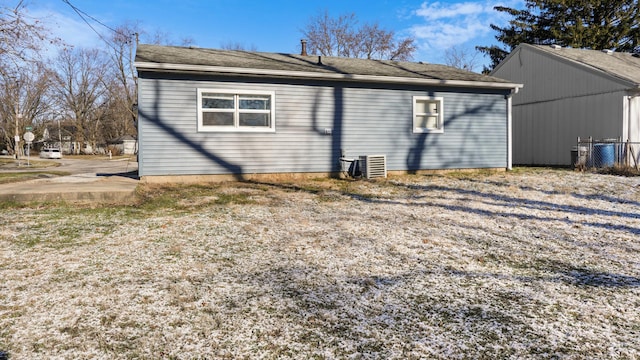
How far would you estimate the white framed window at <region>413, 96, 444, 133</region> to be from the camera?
11.3 meters

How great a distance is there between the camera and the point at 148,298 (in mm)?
3121

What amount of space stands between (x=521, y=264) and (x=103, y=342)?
12.9 ft

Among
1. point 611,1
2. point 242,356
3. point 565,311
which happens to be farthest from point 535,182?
point 611,1

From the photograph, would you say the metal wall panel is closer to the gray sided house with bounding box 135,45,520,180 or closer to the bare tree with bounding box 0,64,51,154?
the gray sided house with bounding box 135,45,520,180

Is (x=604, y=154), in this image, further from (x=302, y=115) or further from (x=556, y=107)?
(x=302, y=115)

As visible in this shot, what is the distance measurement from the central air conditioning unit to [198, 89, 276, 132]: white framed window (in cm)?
261

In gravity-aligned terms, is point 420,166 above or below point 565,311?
above

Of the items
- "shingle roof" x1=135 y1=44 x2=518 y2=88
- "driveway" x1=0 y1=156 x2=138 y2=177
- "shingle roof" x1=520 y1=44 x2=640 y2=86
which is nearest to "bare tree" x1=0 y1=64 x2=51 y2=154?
"driveway" x1=0 y1=156 x2=138 y2=177

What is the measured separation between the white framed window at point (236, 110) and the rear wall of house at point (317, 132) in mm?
143

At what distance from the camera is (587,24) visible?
23.5 metres

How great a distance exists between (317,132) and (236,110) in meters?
2.23

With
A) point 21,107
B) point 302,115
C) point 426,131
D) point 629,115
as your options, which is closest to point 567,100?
point 629,115

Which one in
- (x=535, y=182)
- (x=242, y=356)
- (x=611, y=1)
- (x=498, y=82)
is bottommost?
(x=242, y=356)

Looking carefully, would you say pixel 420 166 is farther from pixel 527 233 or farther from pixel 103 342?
pixel 103 342
